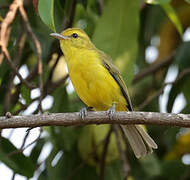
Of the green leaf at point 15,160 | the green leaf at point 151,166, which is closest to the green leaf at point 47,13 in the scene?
the green leaf at point 15,160

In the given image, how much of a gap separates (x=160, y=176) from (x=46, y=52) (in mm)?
2071

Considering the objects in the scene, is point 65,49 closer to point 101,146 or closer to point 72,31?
point 72,31

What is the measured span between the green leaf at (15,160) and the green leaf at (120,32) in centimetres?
139

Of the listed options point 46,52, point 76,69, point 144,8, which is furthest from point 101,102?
point 144,8

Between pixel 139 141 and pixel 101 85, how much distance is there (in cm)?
64

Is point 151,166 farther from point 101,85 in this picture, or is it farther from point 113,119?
point 113,119

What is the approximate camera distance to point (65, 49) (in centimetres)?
479

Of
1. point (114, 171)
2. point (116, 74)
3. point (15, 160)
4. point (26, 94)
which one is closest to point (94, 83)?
point (116, 74)

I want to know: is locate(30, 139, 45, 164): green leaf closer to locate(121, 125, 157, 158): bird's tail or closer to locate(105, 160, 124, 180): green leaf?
locate(105, 160, 124, 180): green leaf

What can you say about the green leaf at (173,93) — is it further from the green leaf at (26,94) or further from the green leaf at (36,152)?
the green leaf at (26,94)

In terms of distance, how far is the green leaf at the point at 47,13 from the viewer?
322 centimetres

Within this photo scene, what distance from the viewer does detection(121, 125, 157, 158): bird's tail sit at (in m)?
4.17

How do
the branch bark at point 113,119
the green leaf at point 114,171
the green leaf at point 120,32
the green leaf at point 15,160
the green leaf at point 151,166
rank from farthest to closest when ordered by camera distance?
1. the green leaf at point 114,171
2. the green leaf at point 151,166
3. the green leaf at point 120,32
4. the green leaf at point 15,160
5. the branch bark at point 113,119

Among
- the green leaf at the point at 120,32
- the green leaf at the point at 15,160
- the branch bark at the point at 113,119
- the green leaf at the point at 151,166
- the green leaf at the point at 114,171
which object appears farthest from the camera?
the green leaf at the point at 114,171
